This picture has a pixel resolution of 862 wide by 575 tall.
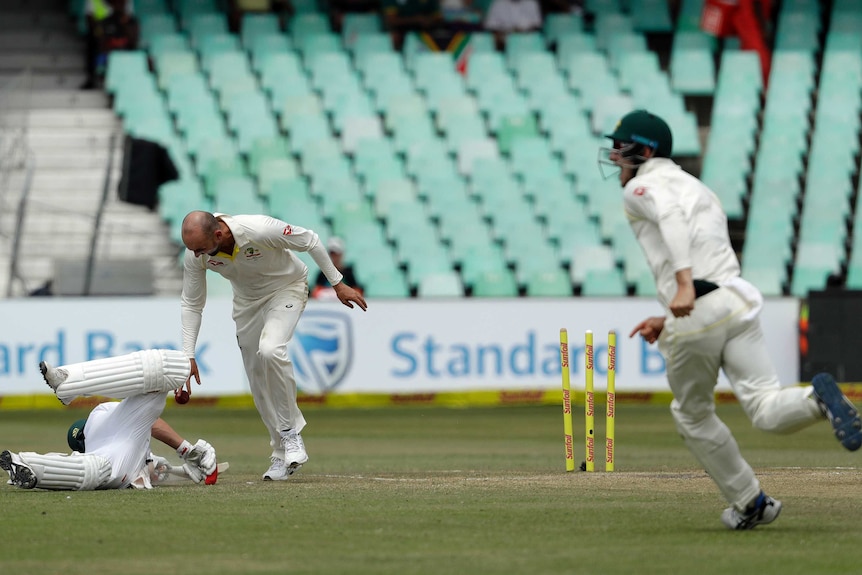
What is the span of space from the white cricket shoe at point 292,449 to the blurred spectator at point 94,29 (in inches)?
542

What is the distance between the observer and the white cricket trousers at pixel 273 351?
845 centimetres

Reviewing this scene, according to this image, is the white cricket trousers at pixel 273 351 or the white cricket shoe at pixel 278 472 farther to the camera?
the white cricket shoe at pixel 278 472

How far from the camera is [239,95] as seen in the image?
68.7 feet

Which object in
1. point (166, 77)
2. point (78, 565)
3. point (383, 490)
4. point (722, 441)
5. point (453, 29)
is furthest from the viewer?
point (453, 29)

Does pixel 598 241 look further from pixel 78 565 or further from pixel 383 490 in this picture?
pixel 78 565

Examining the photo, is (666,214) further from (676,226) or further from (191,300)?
(191,300)

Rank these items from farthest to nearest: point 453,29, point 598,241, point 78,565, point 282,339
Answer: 1. point 453,29
2. point 598,241
3. point 282,339
4. point 78,565

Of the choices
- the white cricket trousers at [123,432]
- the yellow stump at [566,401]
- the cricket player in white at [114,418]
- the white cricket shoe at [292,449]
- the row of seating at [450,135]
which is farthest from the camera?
the row of seating at [450,135]

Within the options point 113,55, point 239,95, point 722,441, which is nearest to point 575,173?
point 239,95

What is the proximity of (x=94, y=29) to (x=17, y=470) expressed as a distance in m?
14.9

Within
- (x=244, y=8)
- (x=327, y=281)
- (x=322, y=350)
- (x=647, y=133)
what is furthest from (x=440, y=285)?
(x=647, y=133)

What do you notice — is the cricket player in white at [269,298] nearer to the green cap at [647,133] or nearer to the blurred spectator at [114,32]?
the green cap at [647,133]

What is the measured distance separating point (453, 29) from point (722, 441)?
16.9 metres

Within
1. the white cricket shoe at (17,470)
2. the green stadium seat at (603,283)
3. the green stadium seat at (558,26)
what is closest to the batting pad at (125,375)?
the white cricket shoe at (17,470)
